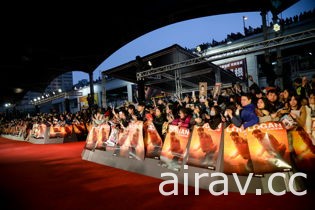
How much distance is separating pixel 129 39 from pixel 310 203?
21012mm

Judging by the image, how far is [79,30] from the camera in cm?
1988

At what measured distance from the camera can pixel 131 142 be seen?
6820 millimetres

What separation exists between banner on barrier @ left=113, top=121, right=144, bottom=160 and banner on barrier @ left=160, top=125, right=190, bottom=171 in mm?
814

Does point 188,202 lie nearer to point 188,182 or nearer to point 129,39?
point 188,182

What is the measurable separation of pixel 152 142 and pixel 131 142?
72cm

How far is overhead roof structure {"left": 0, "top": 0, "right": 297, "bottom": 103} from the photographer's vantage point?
627 inches


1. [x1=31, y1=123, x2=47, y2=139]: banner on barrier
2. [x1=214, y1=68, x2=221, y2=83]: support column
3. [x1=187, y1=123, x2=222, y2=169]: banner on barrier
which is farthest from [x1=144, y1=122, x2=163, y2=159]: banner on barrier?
[x1=31, y1=123, x2=47, y2=139]: banner on barrier

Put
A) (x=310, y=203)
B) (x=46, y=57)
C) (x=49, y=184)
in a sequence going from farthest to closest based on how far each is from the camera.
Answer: (x=46, y=57), (x=49, y=184), (x=310, y=203)

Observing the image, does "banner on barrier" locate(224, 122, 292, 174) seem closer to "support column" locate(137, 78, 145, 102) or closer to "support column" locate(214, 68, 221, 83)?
"support column" locate(137, 78, 145, 102)

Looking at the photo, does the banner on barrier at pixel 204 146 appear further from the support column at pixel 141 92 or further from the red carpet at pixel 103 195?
the support column at pixel 141 92

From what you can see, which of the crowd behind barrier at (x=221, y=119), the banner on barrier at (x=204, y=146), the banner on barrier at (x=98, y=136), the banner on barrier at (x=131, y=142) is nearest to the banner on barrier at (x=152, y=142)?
the crowd behind barrier at (x=221, y=119)

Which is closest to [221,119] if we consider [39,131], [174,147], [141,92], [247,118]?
[247,118]

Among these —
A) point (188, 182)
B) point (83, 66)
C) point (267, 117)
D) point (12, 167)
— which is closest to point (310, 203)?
point (267, 117)

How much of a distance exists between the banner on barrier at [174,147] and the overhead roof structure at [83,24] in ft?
34.0
